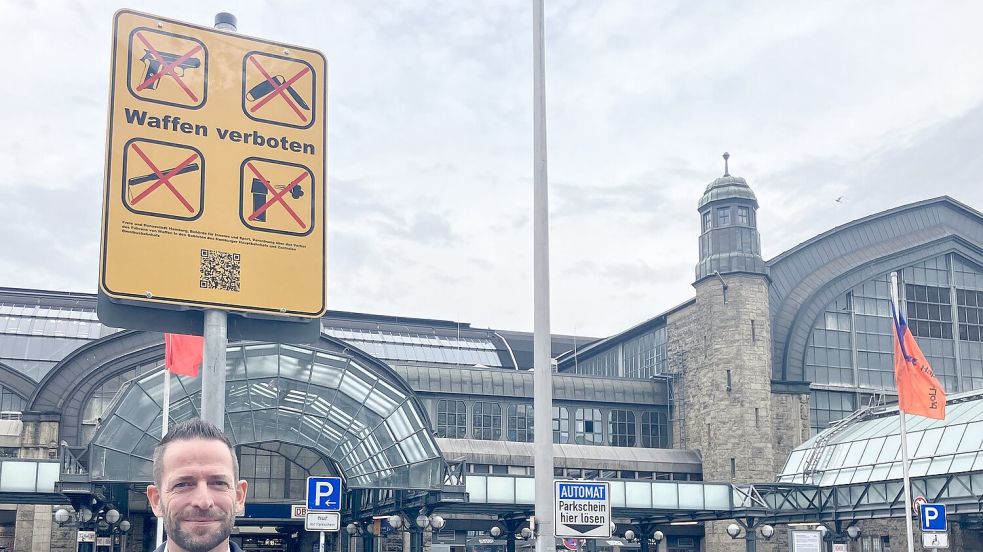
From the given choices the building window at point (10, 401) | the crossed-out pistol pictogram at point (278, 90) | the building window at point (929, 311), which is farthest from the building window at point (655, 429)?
the crossed-out pistol pictogram at point (278, 90)

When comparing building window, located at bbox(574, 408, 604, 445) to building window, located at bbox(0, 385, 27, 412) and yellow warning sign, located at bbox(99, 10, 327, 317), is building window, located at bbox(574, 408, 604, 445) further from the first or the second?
yellow warning sign, located at bbox(99, 10, 327, 317)

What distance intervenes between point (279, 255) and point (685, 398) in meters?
48.5

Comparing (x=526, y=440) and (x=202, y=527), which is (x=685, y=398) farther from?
(x=202, y=527)

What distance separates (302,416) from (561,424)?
763 inches

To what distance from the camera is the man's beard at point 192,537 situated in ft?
11.6

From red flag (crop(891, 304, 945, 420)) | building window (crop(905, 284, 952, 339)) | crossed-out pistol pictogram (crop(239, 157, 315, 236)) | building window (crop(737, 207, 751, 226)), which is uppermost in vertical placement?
building window (crop(737, 207, 751, 226))

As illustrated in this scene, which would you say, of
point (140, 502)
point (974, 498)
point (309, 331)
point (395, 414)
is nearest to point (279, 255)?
point (309, 331)

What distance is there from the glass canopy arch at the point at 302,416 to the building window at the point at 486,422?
14816 mm

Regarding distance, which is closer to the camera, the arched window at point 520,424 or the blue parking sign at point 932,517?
the blue parking sign at point 932,517

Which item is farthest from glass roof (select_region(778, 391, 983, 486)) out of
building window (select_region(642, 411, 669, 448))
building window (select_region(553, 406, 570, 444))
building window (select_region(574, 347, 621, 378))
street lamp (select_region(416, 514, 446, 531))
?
street lamp (select_region(416, 514, 446, 531))

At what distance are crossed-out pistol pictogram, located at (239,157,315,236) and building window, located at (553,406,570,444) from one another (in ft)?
157

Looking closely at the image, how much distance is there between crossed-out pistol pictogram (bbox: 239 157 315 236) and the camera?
21.5 feet

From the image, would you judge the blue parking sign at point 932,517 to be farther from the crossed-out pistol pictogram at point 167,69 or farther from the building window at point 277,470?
the building window at point 277,470

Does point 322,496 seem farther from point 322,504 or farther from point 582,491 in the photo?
point 582,491
